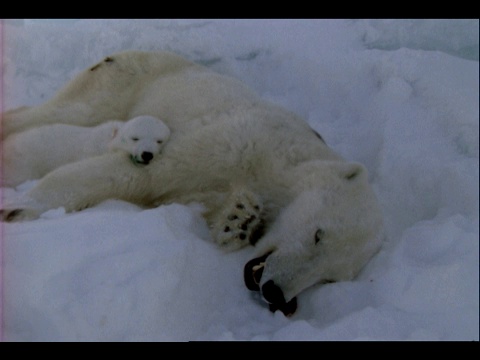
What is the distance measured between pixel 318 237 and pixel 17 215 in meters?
1.46

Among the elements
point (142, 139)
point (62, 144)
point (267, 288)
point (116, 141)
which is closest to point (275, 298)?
point (267, 288)

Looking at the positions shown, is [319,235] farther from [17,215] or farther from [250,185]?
[17,215]

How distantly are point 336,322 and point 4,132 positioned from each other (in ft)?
9.53

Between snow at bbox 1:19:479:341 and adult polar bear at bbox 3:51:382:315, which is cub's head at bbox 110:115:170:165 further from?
snow at bbox 1:19:479:341

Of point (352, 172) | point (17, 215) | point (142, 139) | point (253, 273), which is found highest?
point (352, 172)

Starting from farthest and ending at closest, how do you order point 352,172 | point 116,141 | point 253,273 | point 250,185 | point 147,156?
point 116,141, point 147,156, point 250,185, point 352,172, point 253,273

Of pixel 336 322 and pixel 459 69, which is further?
pixel 459 69

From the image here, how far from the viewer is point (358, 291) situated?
2.50 meters

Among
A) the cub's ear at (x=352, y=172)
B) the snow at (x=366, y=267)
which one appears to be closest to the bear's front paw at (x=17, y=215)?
the snow at (x=366, y=267)

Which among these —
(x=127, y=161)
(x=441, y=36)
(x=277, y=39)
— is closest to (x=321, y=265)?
(x=127, y=161)

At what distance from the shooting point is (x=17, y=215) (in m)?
2.90

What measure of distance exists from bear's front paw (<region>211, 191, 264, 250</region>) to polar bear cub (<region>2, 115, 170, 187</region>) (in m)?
0.67

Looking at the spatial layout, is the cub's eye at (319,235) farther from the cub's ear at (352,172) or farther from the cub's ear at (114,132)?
the cub's ear at (114,132)

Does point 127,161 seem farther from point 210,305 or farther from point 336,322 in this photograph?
point 336,322
